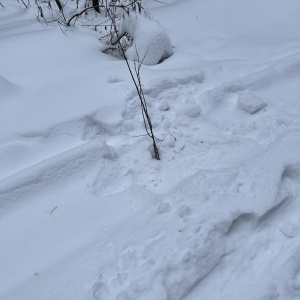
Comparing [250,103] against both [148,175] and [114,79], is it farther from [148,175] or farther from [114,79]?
[114,79]

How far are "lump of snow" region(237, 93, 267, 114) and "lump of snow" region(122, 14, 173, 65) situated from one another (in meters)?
0.81

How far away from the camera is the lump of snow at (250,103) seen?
176 cm

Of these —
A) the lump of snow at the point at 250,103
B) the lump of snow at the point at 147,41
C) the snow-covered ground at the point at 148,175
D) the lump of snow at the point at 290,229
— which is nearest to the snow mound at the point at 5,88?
the snow-covered ground at the point at 148,175

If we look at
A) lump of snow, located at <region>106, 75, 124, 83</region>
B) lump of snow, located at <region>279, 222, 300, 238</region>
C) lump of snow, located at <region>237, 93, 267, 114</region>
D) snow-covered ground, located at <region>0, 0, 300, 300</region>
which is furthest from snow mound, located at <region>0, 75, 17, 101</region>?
lump of snow, located at <region>279, 222, 300, 238</region>

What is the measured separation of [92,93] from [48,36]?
87 cm

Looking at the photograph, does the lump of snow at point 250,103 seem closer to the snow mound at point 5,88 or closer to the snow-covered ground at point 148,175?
the snow-covered ground at point 148,175

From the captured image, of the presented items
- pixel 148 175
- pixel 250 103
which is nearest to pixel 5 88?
pixel 148 175

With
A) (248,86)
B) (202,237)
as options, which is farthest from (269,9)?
(202,237)

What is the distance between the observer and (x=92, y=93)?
1909mm

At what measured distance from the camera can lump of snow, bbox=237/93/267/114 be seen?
176 cm

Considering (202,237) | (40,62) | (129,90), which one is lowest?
(202,237)

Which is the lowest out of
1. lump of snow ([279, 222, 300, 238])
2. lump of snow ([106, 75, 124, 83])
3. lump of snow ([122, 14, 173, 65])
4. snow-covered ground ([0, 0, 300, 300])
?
lump of snow ([279, 222, 300, 238])

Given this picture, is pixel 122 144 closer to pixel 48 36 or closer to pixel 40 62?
pixel 40 62

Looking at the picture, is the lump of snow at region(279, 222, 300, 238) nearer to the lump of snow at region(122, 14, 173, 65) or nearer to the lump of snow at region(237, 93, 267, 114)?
the lump of snow at region(237, 93, 267, 114)
